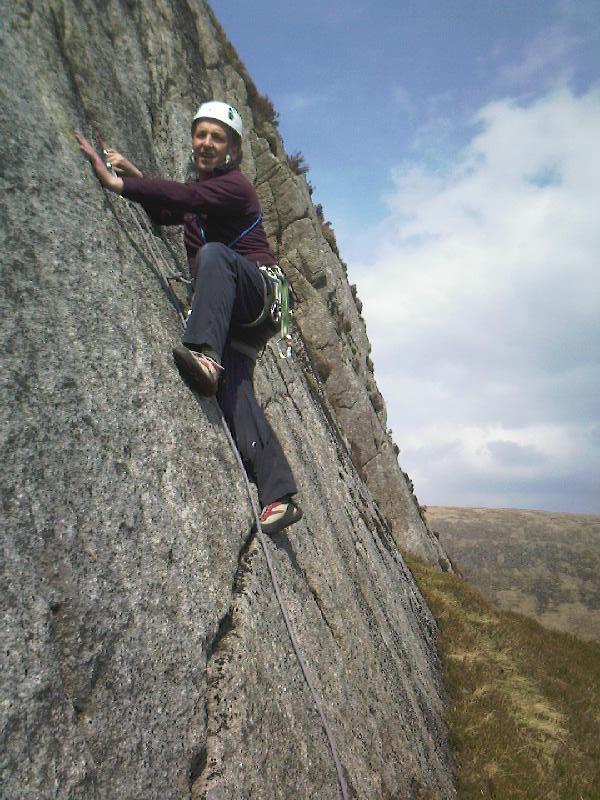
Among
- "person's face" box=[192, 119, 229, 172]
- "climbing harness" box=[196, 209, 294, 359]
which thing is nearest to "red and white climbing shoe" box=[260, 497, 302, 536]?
"climbing harness" box=[196, 209, 294, 359]

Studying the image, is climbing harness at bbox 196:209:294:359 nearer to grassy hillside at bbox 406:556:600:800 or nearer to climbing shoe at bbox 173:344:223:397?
climbing shoe at bbox 173:344:223:397

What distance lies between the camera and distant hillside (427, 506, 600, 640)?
37938 millimetres

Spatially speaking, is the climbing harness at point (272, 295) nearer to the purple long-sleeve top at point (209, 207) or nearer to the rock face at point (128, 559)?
the purple long-sleeve top at point (209, 207)

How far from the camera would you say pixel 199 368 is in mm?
4438

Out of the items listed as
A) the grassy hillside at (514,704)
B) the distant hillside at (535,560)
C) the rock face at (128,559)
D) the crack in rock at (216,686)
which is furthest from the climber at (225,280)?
the distant hillside at (535,560)

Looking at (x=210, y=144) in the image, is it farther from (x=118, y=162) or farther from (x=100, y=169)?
(x=100, y=169)

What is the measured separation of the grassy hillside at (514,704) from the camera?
7266 mm

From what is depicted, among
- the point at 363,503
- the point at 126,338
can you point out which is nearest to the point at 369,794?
the point at 126,338

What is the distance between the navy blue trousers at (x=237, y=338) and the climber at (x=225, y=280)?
0.03ft

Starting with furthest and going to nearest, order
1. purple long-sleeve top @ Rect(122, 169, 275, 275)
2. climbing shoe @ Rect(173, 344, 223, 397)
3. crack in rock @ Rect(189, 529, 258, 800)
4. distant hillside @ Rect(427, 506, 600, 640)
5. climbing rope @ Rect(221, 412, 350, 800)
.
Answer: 1. distant hillside @ Rect(427, 506, 600, 640)
2. purple long-sleeve top @ Rect(122, 169, 275, 275)
3. climbing shoe @ Rect(173, 344, 223, 397)
4. climbing rope @ Rect(221, 412, 350, 800)
5. crack in rock @ Rect(189, 529, 258, 800)

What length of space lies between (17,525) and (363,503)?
873cm

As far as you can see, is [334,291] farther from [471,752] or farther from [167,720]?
[167,720]

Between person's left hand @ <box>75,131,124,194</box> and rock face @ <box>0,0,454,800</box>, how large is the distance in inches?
5.7

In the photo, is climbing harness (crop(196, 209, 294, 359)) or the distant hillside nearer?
climbing harness (crop(196, 209, 294, 359))
